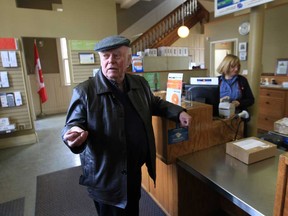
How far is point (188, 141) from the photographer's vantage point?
60.1 inches

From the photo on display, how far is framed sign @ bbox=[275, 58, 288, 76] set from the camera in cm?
432

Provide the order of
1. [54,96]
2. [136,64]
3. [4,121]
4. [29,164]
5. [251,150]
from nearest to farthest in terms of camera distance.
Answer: [251,150] → [136,64] → [29,164] → [4,121] → [54,96]

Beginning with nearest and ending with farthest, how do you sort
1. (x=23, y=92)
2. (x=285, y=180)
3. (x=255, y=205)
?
(x=285, y=180) → (x=255, y=205) → (x=23, y=92)

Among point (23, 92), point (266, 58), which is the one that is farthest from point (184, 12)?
point (23, 92)

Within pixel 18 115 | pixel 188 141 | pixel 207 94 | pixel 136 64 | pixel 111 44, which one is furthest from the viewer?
pixel 18 115

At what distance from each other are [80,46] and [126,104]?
138 inches

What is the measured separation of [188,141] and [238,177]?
0.44m

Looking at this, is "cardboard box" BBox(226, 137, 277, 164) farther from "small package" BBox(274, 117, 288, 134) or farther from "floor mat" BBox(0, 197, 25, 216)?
"floor mat" BBox(0, 197, 25, 216)

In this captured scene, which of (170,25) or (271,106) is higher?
(170,25)

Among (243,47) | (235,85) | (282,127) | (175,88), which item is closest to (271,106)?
(243,47)

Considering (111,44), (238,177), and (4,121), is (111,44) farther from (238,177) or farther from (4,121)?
(4,121)

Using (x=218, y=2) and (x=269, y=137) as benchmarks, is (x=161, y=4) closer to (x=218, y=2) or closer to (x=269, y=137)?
(x=218, y=2)

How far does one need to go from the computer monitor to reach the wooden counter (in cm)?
11

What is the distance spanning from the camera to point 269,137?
1758 mm
